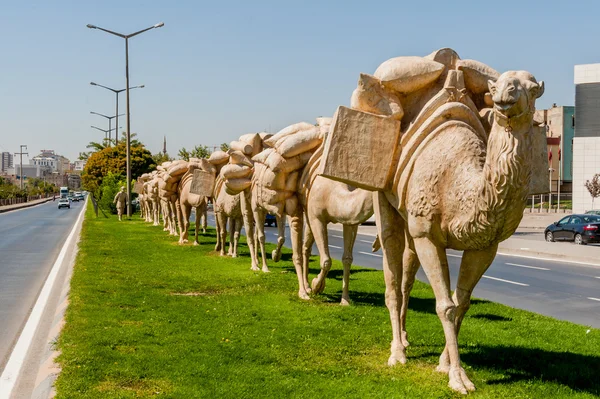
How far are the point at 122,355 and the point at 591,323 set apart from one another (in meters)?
7.45

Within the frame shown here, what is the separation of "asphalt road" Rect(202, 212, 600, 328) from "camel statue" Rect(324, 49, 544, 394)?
5352 mm

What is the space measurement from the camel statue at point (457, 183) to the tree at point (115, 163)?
200 feet

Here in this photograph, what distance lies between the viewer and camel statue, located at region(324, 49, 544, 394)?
546 centimetres

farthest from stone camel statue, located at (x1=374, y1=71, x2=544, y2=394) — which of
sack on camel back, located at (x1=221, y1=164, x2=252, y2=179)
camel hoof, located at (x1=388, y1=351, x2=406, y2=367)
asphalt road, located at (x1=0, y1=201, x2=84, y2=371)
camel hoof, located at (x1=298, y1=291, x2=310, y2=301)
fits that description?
sack on camel back, located at (x1=221, y1=164, x2=252, y2=179)

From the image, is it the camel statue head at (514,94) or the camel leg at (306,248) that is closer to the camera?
the camel statue head at (514,94)

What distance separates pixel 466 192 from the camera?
19.6ft

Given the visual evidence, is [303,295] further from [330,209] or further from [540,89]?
[540,89]

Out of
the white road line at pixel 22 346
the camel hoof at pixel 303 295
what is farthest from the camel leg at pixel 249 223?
the white road line at pixel 22 346

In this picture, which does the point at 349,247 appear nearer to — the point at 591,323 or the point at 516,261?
A: the point at 591,323

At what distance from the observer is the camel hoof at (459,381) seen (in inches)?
247

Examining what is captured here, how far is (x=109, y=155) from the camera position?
67312mm

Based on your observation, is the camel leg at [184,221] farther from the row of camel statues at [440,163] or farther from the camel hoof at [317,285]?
the row of camel statues at [440,163]

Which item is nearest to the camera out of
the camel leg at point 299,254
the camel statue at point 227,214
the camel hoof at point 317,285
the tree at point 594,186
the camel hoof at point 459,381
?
the camel hoof at point 459,381

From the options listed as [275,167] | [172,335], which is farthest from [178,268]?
[172,335]
